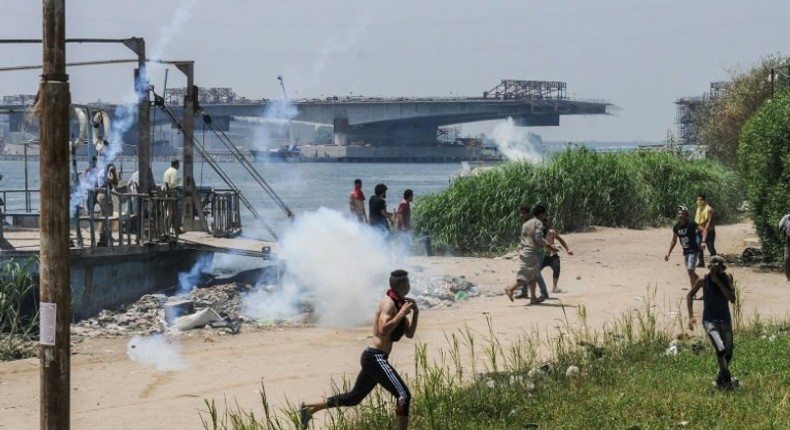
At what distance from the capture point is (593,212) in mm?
31281

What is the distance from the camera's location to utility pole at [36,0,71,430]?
339 inches

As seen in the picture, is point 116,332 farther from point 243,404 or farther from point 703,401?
point 703,401

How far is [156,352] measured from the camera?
56.4ft

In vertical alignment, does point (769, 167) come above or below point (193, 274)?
above

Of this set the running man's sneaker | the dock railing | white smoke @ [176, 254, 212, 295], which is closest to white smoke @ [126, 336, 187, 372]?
the dock railing

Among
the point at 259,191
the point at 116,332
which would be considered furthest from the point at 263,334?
the point at 259,191

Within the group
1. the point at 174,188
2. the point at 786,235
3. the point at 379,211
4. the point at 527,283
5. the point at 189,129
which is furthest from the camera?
the point at 174,188

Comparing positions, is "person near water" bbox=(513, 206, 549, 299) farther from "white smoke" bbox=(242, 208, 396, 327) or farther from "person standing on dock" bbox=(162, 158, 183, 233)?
"person standing on dock" bbox=(162, 158, 183, 233)

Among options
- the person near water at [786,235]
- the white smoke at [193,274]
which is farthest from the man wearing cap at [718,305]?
the white smoke at [193,274]

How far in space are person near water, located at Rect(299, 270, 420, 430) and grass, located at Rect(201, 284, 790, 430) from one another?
54cm

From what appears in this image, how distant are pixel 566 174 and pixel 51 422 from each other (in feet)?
75.6

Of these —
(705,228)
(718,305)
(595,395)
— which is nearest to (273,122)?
(705,228)

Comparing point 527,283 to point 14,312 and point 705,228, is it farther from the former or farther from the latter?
point 14,312

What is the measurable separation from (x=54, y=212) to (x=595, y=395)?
5589 mm
